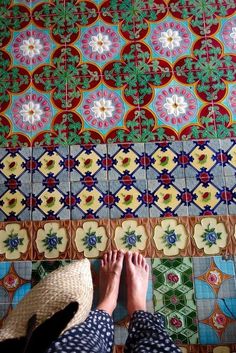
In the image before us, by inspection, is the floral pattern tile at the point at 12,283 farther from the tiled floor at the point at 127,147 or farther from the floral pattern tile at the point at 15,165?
the floral pattern tile at the point at 15,165

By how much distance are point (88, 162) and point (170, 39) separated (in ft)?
1.85

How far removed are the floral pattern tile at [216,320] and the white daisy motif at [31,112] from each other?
867 millimetres

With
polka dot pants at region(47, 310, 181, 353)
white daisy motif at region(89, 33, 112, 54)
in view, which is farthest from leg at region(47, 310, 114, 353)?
white daisy motif at region(89, 33, 112, 54)

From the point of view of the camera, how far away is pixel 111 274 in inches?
56.7

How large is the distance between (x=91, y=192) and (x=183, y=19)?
75 cm

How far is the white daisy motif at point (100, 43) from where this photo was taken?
5.24 ft

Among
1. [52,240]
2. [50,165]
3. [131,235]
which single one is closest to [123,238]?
[131,235]

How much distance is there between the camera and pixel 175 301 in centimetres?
140

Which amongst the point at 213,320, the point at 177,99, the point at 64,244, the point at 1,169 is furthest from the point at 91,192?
the point at 213,320

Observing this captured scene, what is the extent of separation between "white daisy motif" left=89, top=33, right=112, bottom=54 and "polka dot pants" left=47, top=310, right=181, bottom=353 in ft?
3.11

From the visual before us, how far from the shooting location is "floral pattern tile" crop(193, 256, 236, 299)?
1.40 m

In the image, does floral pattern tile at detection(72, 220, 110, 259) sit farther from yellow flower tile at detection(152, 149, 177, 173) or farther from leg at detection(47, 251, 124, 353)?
yellow flower tile at detection(152, 149, 177, 173)

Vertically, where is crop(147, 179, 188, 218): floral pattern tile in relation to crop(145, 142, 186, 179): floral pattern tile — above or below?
below

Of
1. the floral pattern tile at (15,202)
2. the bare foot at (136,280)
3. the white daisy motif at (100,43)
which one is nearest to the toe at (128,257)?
the bare foot at (136,280)
